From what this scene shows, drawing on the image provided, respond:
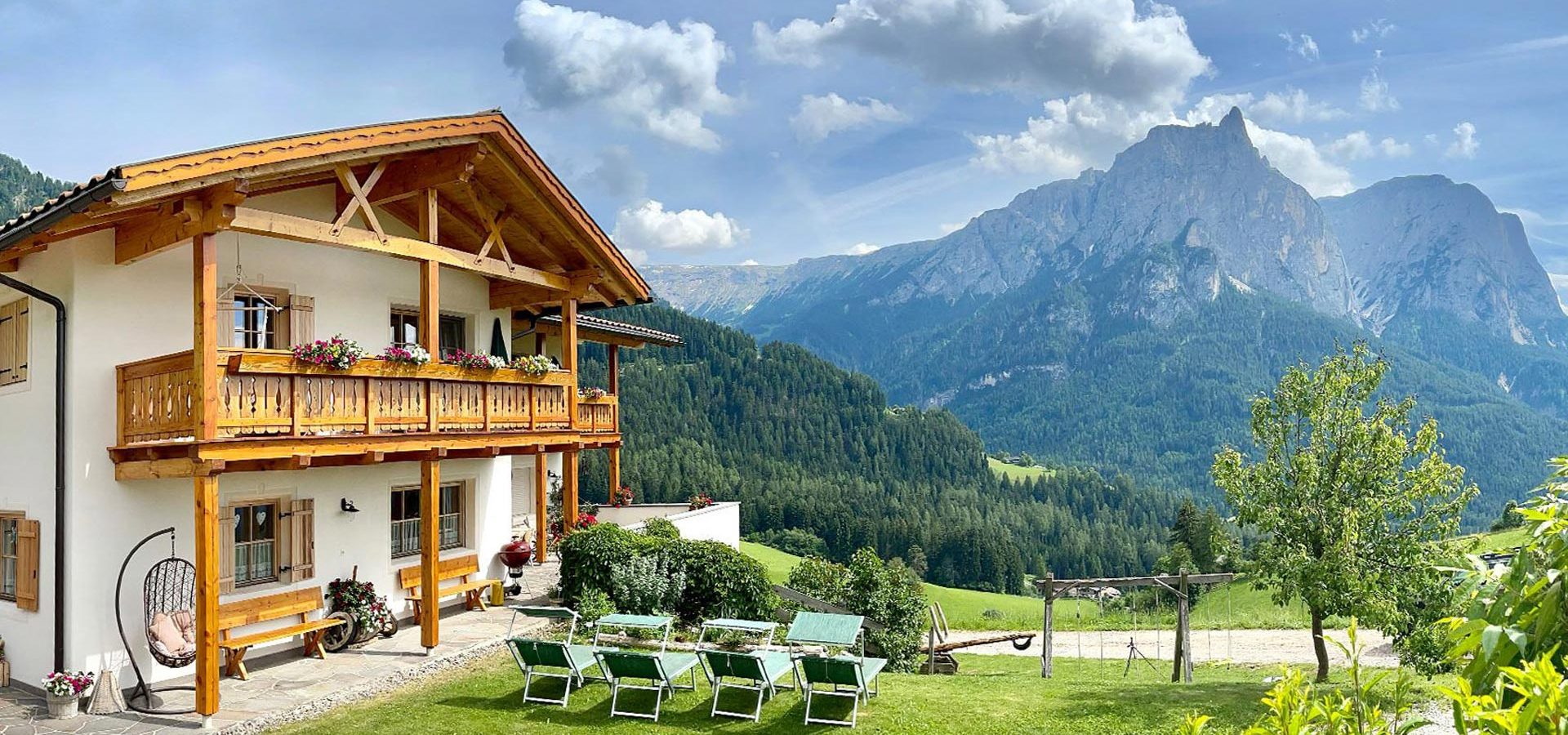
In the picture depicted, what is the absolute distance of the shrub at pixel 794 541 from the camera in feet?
320

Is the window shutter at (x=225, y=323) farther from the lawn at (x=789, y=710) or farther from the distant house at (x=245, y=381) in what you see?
the lawn at (x=789, y=710)

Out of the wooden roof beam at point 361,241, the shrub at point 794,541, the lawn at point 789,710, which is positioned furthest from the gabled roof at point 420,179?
the shrub at point 794,541

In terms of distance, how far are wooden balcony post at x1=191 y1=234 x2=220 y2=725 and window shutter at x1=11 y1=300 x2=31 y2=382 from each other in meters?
3.49

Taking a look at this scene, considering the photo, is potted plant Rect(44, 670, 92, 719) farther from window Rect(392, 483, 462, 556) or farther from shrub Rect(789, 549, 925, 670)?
shrub Rect(789, 549, 925, 670)

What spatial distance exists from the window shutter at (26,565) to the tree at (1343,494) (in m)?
16.0

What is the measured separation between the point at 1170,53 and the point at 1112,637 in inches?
4909

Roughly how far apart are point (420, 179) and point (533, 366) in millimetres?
3195

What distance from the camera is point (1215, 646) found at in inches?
1192

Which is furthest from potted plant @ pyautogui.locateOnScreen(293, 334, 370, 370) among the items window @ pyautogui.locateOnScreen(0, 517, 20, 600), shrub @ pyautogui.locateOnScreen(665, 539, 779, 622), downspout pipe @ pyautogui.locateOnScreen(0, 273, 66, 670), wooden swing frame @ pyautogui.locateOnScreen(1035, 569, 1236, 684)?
wooden swing frame @ pyautogui.locateOnScreen(1035, 569, 1236, 684)

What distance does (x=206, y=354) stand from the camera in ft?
36.0

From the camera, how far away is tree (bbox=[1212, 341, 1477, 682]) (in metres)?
14.5

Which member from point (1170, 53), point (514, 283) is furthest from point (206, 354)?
point (1170, 53)

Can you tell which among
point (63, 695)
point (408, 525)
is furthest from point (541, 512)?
point (63, 695)

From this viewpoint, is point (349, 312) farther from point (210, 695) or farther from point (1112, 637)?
point (1112, 637)
